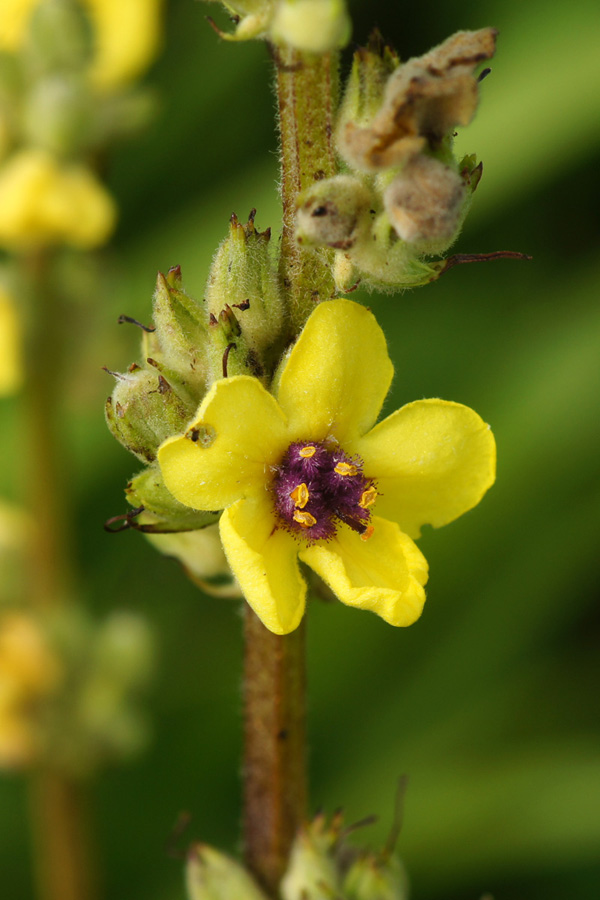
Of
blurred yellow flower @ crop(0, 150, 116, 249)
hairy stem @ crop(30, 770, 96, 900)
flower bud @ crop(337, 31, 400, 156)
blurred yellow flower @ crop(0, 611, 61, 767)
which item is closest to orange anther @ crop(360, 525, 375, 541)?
flower bud @ crop(337, 31, 400, 156)

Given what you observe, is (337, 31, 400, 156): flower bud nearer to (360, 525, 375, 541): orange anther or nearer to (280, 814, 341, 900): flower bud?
A: (360, 525, 375, 541): orange anther

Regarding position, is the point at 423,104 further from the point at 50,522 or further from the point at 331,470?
the point at 50,522

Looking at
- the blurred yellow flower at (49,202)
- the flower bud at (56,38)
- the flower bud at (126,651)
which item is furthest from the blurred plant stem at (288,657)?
the flower bud at (56,38)

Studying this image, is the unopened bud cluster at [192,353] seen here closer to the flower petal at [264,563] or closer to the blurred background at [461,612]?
the flower petal at [264,563]

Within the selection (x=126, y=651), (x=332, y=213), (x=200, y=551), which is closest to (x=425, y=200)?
(x=332, y=213)

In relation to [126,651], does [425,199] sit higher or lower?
lower
